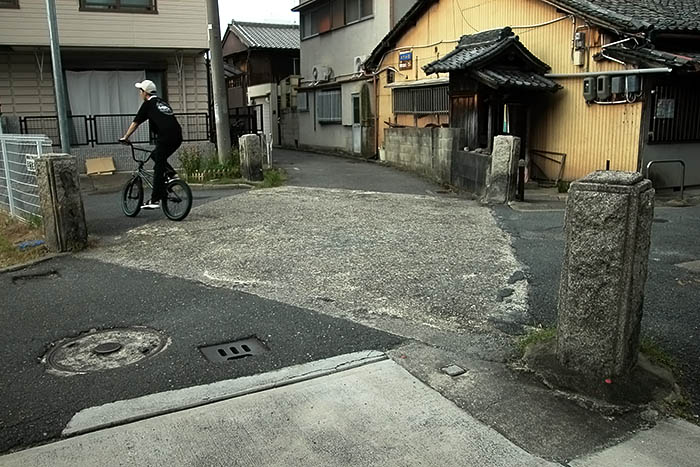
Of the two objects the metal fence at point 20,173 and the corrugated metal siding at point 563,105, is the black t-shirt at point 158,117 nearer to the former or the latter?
the metal fence at point 20,173

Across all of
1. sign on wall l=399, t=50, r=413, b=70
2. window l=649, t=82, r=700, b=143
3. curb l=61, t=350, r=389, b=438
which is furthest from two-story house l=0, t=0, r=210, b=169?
curb l=61, t=350, r=389, b=438

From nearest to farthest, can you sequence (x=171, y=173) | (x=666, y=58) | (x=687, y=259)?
(x=687, y=259) < (x=171, y=173) < (x=666, y=58)

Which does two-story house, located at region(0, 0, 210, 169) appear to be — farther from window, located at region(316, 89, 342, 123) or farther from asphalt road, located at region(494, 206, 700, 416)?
asphalt road, located at region(494, 206, 700, 416)

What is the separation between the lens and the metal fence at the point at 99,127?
16094 millimetres

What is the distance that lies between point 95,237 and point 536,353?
637 centimetres

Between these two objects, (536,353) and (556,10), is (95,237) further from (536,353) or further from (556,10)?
(556,10)

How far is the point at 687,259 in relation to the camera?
6984mm

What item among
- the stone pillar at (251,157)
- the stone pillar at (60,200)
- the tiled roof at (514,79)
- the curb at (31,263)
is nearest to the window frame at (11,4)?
the stone pillar at (251,157)

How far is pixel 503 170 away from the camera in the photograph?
1111 cm

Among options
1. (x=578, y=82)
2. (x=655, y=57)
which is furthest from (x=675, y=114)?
(x=578, y=82)

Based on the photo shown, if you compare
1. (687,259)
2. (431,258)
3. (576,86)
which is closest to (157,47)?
(576,86)

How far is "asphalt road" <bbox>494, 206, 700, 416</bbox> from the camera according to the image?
4.48 m

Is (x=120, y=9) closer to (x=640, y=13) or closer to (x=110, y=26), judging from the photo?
(x=110, y=26)

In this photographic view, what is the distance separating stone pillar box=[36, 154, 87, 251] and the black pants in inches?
69.4
